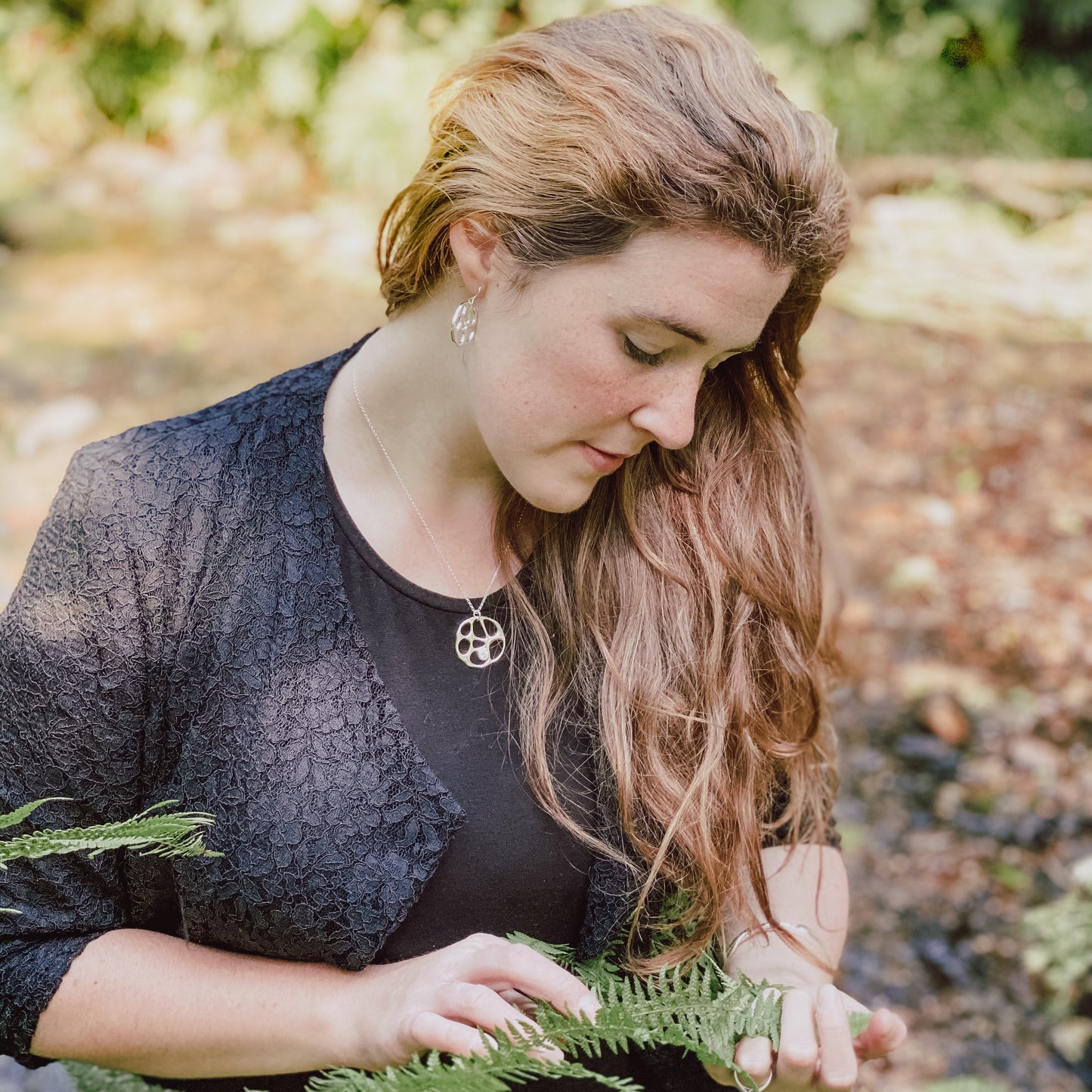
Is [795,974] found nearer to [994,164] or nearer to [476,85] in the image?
[476,85]

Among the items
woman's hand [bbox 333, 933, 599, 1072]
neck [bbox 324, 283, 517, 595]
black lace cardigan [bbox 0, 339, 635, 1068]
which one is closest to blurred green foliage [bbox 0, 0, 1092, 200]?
neck [bbox 324, 283, 517, 595]

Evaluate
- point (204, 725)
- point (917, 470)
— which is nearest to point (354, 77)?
point (917, 470)

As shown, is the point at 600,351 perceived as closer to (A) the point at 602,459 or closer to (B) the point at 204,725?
(A) the point at 602,459

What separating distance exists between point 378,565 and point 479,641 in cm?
17

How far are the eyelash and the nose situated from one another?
0.11 feet

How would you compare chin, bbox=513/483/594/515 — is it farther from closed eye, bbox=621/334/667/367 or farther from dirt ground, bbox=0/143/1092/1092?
dirt ground, bbox=0/143/1092/1092

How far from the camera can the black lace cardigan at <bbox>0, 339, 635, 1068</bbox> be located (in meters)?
1.29

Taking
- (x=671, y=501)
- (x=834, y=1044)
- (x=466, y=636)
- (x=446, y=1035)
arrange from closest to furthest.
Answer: (x=446, y=1035)
(x=834, y=1044)
(x=466, y=636)
(x=671, y=501)

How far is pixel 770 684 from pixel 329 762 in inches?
26.0

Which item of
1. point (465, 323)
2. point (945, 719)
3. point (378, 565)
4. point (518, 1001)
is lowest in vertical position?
point (945, 719)

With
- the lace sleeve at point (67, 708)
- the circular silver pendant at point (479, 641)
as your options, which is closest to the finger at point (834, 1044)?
the circular silver pendant at point (479, 641)

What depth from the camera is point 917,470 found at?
15.7 feet

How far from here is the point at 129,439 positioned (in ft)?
4.54

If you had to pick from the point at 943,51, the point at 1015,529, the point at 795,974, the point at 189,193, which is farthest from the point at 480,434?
the point at 943,51
